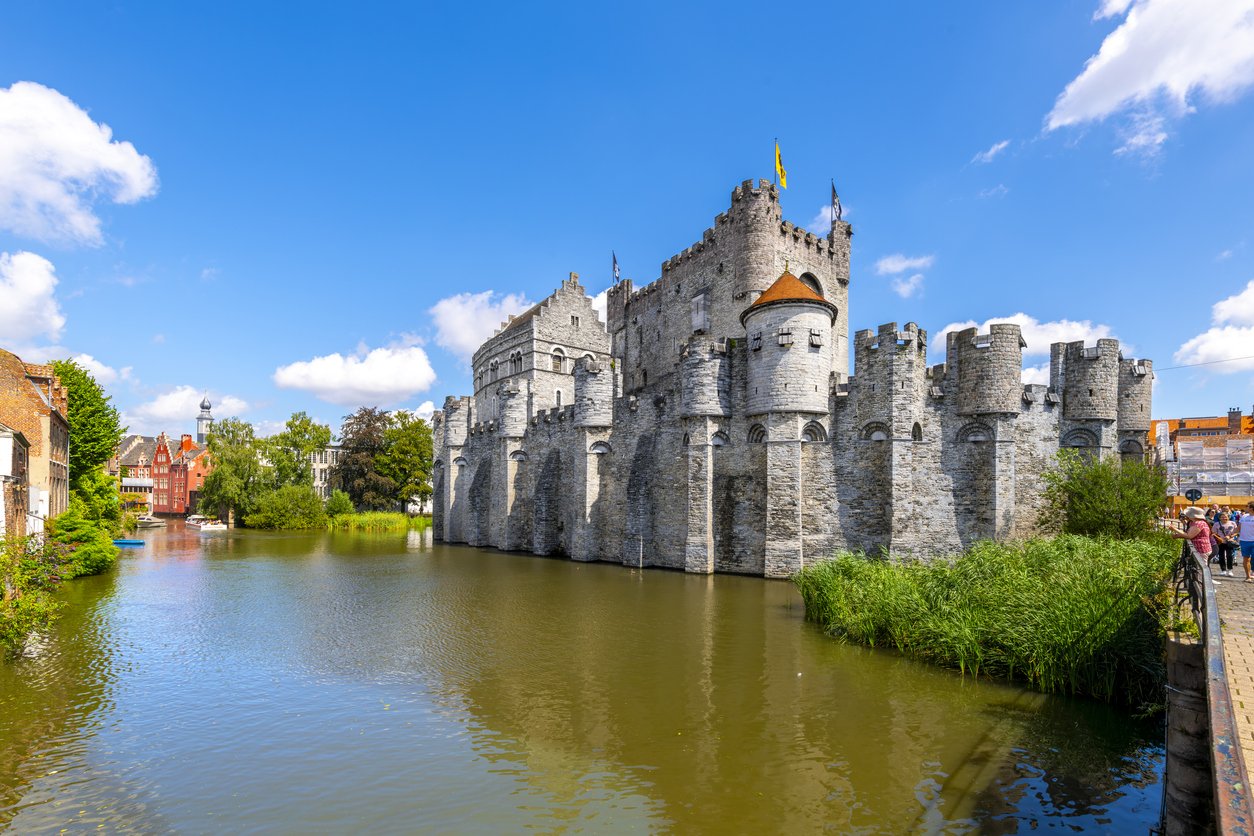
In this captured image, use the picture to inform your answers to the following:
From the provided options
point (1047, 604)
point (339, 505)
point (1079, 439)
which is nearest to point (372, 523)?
point (339, 505)

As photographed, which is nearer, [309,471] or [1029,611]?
[1029,611]

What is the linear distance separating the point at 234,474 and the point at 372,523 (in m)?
12.0

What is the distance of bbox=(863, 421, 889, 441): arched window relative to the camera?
2019 centimetres

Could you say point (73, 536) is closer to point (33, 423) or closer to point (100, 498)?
point (33, 423)

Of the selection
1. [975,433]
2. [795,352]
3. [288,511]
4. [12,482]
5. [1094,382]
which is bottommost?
[288,511]

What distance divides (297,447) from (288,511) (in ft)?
26.2

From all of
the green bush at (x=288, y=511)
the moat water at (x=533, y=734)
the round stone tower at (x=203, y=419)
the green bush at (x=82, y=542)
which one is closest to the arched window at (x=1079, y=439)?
the moat water at (x=533, y=734)

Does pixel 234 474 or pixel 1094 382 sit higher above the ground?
pixel 1094 382

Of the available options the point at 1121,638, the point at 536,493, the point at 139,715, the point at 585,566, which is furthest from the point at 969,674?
the point at 536,493

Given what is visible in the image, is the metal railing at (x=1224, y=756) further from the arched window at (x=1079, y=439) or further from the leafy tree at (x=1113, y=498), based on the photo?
the arched window at (x=1079, y=439)

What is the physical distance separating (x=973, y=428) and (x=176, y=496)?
82324 mm

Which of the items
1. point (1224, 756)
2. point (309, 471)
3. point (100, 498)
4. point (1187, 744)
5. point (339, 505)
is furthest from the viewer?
point (309, 471)

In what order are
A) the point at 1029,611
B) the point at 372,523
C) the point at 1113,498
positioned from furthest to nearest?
the point at 372,523 < the point at 1113,498 < the point at 1029,611

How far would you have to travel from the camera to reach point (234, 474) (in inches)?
1935
